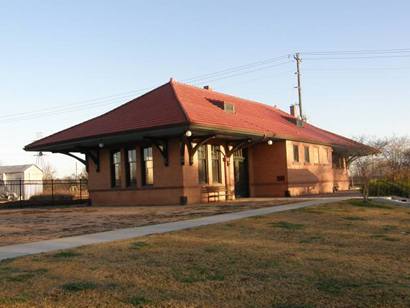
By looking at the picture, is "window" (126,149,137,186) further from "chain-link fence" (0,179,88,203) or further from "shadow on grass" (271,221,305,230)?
"shadow on grass" (271,221,305,230)

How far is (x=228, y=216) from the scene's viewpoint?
15852 millimetres

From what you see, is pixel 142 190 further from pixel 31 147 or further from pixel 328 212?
pixel 328 212

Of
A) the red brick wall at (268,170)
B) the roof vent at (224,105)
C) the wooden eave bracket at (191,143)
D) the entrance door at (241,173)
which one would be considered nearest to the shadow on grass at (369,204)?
the wooden eave bracket at (191,143)

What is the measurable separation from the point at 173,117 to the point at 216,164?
5.04 metres

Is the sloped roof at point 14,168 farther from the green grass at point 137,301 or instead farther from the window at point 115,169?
the green grass at point 137,301

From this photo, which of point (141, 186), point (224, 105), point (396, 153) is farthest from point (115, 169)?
point (396, 153)

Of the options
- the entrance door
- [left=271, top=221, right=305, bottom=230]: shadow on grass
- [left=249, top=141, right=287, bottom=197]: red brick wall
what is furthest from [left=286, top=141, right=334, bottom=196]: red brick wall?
[left=271, top=221, right=305, bottom=230]: shadow on grass

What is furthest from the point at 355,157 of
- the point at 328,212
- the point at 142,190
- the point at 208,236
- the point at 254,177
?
the point at 208,236

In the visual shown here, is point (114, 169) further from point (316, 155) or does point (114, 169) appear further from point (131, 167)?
point (316, 155)

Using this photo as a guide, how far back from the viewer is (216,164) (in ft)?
83.4

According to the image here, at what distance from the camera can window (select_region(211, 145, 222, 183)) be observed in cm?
2514

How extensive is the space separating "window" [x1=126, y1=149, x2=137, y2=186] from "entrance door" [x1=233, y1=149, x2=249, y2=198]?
18.6ft

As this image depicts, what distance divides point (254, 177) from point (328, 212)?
12.7 m

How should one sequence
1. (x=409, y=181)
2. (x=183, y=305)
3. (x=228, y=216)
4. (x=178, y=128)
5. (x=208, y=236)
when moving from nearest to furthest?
(x=183, y=305), (x=208, y=236), (x=228, y=216), (x=178, y=128), (x=409, y=181)
